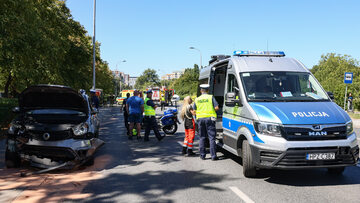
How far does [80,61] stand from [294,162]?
68.7 ft

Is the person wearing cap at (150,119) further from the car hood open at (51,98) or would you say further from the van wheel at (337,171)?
the van wheel at (337,171)

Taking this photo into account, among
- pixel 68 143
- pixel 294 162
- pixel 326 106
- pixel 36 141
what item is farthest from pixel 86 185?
pixel 326 106

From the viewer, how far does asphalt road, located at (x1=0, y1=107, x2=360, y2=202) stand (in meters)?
4.85

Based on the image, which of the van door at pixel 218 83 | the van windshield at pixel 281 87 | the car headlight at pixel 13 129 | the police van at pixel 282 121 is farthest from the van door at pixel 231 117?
the car headlight at pixel 13 129

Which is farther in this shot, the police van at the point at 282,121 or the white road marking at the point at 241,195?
the police van at the point at 282,121

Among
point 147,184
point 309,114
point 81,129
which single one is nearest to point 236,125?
point 309,114

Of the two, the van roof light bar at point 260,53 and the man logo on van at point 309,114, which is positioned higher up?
the van roof light bar at point 260,53

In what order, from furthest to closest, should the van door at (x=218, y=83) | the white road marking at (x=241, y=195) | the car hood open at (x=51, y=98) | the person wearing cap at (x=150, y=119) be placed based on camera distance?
the person wearing cap at (x=150, y=119)
the van door at (x=218, y=83)
the car hood open at (x=51, y=98)
the white road marking at (x=241, y=195)

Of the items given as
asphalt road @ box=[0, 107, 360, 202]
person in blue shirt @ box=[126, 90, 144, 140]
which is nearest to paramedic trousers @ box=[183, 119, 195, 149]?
asphalt road @ box=[0, 107, 360, 202]

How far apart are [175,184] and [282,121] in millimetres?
2080

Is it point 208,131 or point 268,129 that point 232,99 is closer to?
point 268,129

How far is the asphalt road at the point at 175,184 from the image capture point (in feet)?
15.9

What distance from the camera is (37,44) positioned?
1174 centimetres

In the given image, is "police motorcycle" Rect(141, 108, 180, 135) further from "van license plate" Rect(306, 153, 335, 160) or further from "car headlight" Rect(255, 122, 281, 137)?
"van license plate" Rect(306, 153, 335, 160)
